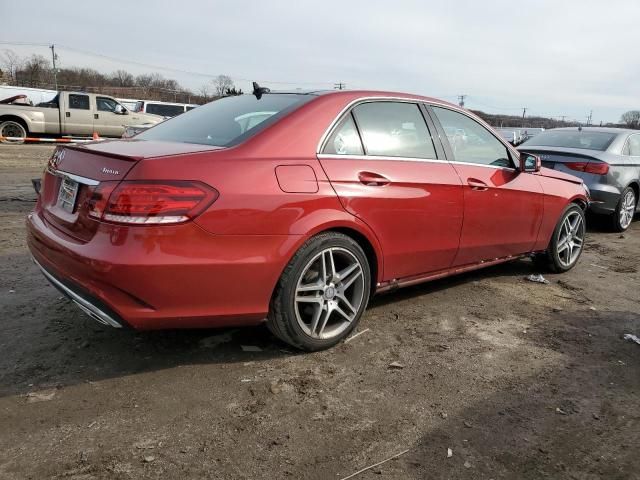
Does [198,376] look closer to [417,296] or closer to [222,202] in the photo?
[222,202]

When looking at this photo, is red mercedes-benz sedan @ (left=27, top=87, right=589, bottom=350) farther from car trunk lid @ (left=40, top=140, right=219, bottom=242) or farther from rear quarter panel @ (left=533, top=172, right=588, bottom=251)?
rear quarter panel @ (left=533, top=172, right=588, bottom=251)

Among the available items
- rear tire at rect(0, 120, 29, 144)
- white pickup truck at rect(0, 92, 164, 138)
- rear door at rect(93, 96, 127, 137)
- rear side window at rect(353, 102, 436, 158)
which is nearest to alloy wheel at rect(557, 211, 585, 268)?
rear side window at rect(353, 102, 436, 158)

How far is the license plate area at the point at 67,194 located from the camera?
2803 mm

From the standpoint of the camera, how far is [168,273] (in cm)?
255

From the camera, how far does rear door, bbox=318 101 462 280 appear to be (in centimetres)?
324

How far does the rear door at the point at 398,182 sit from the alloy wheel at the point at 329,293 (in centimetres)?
28

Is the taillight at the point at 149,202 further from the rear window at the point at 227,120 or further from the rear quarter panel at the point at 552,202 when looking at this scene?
the rear quarter panel at the point at 552,202

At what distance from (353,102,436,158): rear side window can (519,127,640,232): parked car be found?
4.29 metres

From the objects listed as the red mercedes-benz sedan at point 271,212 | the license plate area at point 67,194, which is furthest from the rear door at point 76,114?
the license plate area at point 67,194

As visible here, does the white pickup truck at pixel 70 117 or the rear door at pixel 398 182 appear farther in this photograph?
the white pickup truck at pixel 70 117

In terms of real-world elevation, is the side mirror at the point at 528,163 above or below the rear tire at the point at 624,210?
above

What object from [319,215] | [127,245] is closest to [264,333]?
[319,215]

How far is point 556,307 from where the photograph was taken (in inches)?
169

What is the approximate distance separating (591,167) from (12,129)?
17.6m
